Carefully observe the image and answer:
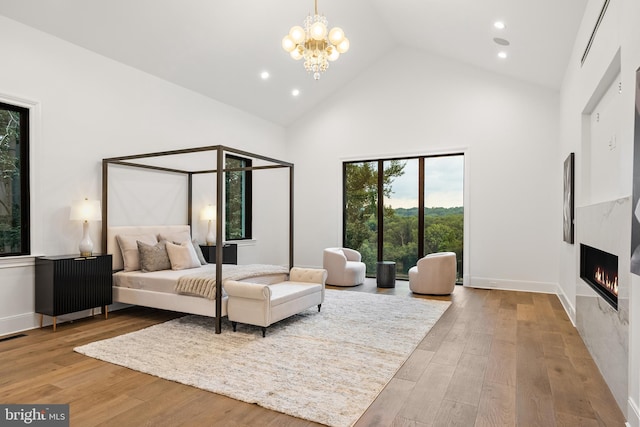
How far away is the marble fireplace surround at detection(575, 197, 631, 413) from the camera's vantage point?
7.73 ft

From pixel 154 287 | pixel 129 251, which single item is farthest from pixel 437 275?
pixel 129 251

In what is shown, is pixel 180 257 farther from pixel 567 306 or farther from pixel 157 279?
pixel 567 306

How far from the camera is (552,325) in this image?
14.0 feet

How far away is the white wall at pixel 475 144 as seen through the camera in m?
6.18

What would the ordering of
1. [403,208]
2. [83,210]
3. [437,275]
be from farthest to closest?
[403,208] < [437,275] < [83,210]

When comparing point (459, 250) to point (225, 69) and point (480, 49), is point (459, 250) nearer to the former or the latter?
point (480, 49)

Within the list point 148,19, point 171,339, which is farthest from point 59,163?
point 171,339

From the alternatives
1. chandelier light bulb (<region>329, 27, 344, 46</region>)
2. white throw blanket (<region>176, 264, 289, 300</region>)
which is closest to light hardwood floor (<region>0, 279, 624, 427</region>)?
white throw blanket (<region>176, 264, 289, 300</region>)

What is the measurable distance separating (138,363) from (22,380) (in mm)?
755

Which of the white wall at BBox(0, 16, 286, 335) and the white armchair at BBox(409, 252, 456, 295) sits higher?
the white wall at BBox(0, 16, 286, 335)

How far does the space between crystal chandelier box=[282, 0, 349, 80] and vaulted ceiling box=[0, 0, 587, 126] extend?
3.81 feet

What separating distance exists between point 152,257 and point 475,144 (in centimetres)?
542

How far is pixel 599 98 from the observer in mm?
3592

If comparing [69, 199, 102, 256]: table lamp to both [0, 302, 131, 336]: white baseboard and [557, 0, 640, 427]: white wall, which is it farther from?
[557, 0, 640, 427]: white wall
